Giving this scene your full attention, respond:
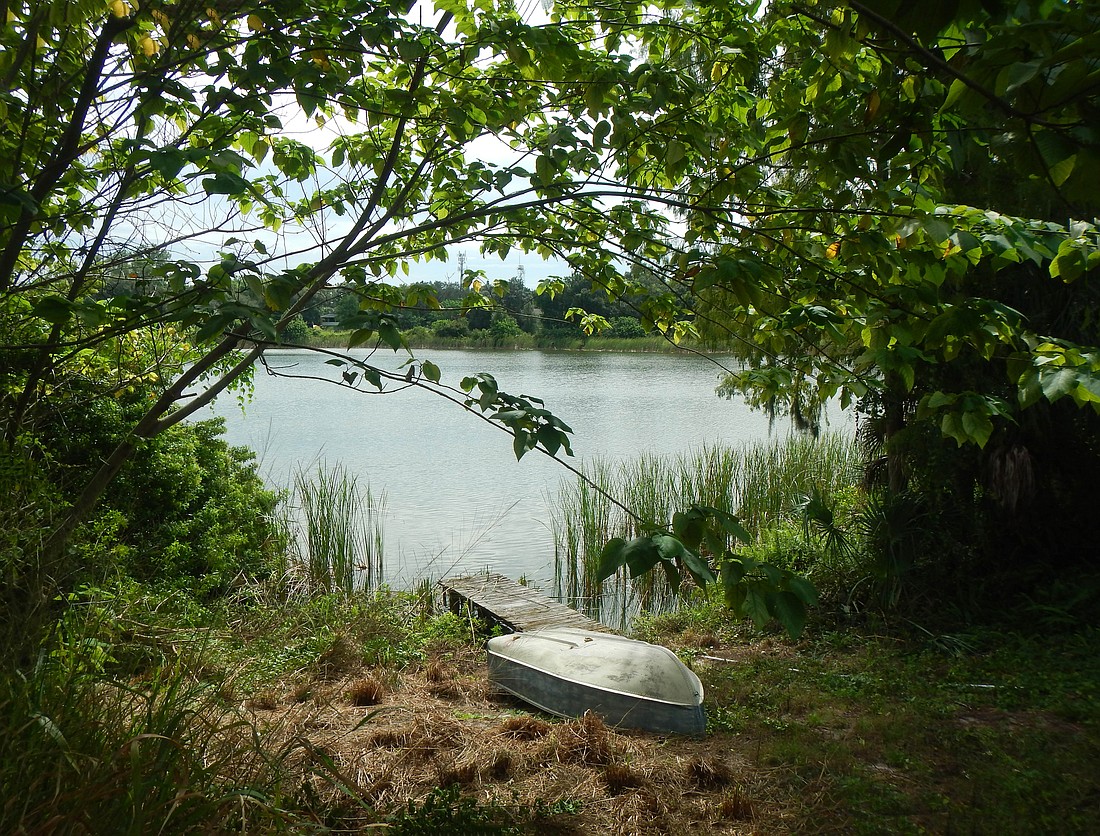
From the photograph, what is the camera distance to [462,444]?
14.9 metres

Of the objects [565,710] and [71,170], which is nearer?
[71,170]

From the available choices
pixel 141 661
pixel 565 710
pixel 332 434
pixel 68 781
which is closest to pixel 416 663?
pixel 565 710

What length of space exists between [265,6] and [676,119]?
1.40 m

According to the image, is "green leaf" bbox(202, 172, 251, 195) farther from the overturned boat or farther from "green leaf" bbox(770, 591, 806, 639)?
the overturned boat

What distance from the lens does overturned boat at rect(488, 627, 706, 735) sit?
4086 mm

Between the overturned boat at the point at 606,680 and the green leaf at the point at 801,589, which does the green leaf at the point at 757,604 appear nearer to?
the green leaf at the point at 801,589

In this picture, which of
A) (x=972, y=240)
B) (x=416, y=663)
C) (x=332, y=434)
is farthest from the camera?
(x=332, y=434)

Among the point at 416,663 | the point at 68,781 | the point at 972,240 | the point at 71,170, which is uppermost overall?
the point at 71,170

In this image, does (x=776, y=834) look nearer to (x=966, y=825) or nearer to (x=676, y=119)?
(x=966, y=825)

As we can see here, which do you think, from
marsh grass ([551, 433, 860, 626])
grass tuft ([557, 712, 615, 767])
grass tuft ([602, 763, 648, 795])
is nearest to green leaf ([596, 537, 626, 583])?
grass tuft ([602, 763, 648, 795])

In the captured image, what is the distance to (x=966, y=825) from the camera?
310 cm

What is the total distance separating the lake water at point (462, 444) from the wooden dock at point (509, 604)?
765mm

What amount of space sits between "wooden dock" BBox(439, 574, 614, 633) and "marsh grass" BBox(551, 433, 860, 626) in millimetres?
903

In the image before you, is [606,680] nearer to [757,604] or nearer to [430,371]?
[430,371]
